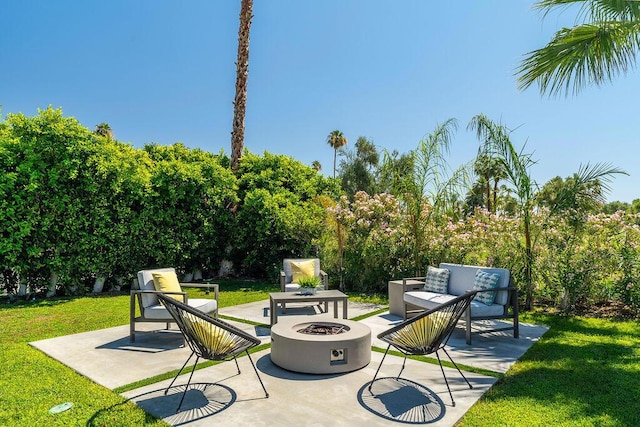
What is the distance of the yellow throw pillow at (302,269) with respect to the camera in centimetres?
780

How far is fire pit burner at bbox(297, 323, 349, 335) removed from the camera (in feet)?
14.5

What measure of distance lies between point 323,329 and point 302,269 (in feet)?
10.8

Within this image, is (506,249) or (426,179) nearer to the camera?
(506,249)

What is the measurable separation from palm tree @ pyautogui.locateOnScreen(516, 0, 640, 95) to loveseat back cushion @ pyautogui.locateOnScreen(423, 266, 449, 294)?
3.38 meters

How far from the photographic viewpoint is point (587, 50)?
557 cm

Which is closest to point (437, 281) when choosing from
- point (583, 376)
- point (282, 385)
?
point (583, 376)

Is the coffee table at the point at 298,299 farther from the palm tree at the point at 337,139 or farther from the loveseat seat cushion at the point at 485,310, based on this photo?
the palm tree at the point at 337,139

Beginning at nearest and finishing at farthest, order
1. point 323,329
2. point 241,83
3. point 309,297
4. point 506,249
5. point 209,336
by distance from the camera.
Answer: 1. point 209,336
2. point 323,329
3. point 309,297
4. point 506,249
5. point 241,83

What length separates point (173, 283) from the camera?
556 cm

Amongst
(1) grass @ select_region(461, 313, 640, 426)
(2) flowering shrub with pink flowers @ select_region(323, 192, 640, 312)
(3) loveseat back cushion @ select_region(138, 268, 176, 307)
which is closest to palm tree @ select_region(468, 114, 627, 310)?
(2) flowering shrub with pink flowers @ select_region(323, 192, 640, 312)

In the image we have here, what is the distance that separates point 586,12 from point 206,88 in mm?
11006

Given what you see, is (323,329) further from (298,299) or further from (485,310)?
(485,310)

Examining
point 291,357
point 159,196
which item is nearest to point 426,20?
point 159,196

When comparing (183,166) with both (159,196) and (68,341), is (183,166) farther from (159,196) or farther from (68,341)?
(68,341)
